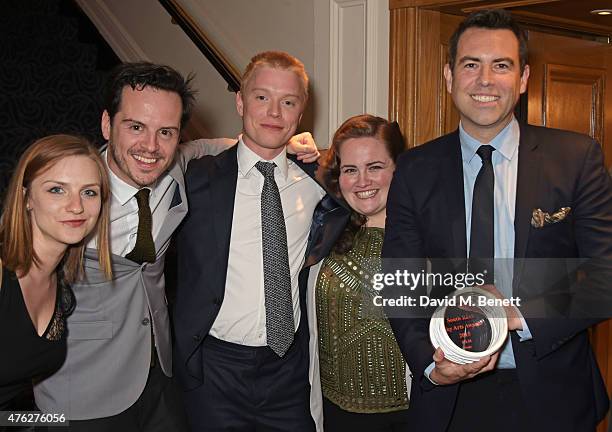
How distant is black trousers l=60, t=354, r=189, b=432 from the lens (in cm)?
248

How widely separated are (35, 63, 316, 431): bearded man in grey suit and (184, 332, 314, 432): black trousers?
0.38 feet

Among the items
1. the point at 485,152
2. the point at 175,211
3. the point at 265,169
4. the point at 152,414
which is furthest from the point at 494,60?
the point at 152,414

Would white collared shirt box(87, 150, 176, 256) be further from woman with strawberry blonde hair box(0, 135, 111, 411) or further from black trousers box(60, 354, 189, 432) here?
black trousers box(60, 354, 189, 432)

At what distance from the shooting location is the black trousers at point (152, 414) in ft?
8.13

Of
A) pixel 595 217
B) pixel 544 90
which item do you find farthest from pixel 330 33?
pixel 595 217

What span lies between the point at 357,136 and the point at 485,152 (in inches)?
28.0

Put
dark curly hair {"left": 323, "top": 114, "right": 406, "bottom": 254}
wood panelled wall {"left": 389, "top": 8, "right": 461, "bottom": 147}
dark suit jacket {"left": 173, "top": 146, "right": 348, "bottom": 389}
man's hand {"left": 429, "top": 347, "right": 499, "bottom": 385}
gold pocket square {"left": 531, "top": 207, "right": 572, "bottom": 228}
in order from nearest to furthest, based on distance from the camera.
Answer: man's hand {"left": 429, "top": 347, "right": 499, "bottom": 385}
gold pocket square {"left": 531, "top": 207, "right": 572, "bottom": 228}
dark suit jacket {"left": 173, "top": 146, "right": 348, "bottom": 389}
dark curly hair {"left": 323, "top": 114, "right": 406, "bottom": 254}
wood panelled wall {"left": 389, "top": 8, "right": 461, "bottom": 147}

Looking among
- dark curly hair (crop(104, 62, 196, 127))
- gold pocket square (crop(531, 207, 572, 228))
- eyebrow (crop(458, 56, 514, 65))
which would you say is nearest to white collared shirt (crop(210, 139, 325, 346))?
dark curly hair (crop(104, 62, 196, 127))

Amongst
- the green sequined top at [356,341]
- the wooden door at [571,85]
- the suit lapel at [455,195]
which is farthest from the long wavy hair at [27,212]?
the wooden door at [571,85]

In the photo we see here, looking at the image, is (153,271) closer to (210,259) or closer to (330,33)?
(210,259)

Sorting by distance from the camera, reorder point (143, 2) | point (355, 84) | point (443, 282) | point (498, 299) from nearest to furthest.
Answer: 1. point (498, 299)
2. point (443, 282)
3. point (355, 84)
4. point (143, 2)

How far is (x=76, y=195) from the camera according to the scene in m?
2.35

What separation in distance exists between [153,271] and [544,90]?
2664 mm

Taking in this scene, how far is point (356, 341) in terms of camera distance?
2.75 metres
